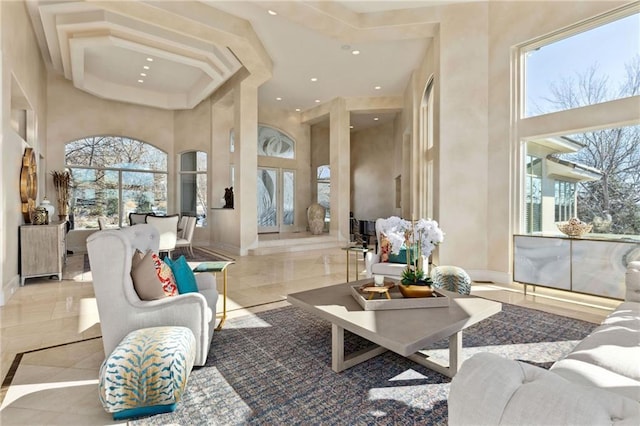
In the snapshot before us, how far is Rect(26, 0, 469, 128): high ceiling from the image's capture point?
4.86m

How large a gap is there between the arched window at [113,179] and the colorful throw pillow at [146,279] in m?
7.68

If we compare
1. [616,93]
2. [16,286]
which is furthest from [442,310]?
[16,286]

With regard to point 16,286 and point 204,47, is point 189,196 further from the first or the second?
point 16,286

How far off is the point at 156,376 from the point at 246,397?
525 mm

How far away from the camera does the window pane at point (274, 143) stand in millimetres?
10547

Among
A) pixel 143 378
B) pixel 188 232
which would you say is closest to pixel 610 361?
pixel 143 378

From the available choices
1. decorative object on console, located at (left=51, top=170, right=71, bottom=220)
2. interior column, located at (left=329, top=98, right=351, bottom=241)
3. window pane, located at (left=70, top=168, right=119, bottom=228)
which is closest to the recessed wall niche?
decorative object on console, located at (left=51, top=170, right=71, bottom=220)

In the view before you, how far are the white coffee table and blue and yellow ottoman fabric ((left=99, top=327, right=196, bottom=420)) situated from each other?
3.09 ft

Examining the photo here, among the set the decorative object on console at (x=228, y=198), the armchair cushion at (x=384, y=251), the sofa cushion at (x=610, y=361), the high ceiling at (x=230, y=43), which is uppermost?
the high ceiling at (x=230, y=43)

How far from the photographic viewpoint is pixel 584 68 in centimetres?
403

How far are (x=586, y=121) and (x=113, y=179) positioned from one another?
10.2 meters

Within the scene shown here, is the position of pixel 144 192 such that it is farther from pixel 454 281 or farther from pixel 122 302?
pixel 454 281

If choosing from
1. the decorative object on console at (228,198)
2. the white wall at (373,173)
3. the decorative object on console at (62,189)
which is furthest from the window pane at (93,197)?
the white wall at (373,173)

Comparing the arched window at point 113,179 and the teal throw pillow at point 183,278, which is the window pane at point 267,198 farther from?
the teal throw pillow at point 183,278
